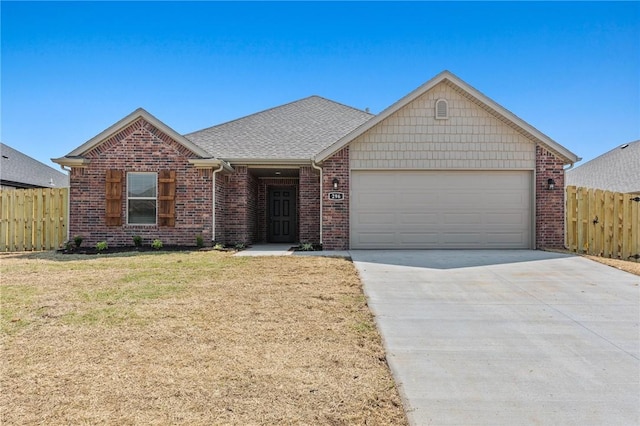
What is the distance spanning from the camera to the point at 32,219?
12117 mm

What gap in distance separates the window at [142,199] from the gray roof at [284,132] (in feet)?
6.82

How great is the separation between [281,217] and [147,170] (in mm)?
5123

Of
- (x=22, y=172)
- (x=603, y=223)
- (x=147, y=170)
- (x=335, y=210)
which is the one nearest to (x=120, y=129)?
(x=147, y=170)

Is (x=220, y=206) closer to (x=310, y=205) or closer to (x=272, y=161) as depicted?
(x=272, y=161)

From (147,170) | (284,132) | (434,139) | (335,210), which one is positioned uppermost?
(284,132)

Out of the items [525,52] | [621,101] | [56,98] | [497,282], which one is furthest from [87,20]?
[621,101]

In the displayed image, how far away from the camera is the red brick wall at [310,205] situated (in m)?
12.6

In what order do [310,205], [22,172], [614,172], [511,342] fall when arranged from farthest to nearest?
1. [614,172]
2. [22,172]
3. [310,205]
4. [511,342]

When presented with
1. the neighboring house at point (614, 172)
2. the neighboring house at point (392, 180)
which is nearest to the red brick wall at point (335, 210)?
the neighboring house at point (392, 180)

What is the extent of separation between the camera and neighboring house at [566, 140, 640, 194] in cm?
1744

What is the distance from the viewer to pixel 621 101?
13.8m

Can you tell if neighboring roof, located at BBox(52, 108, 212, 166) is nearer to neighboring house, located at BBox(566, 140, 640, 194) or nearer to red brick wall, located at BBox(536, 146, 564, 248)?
red brick wall, located at BBox(536, 146, 564, 248)

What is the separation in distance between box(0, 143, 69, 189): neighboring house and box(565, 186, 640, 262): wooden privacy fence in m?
21.3

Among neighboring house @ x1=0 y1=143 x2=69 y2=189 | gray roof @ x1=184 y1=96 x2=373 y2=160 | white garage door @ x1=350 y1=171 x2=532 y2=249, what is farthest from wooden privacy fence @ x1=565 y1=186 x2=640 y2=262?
neighboring house @ x1=0 y1=143 x2=69 y2=189
